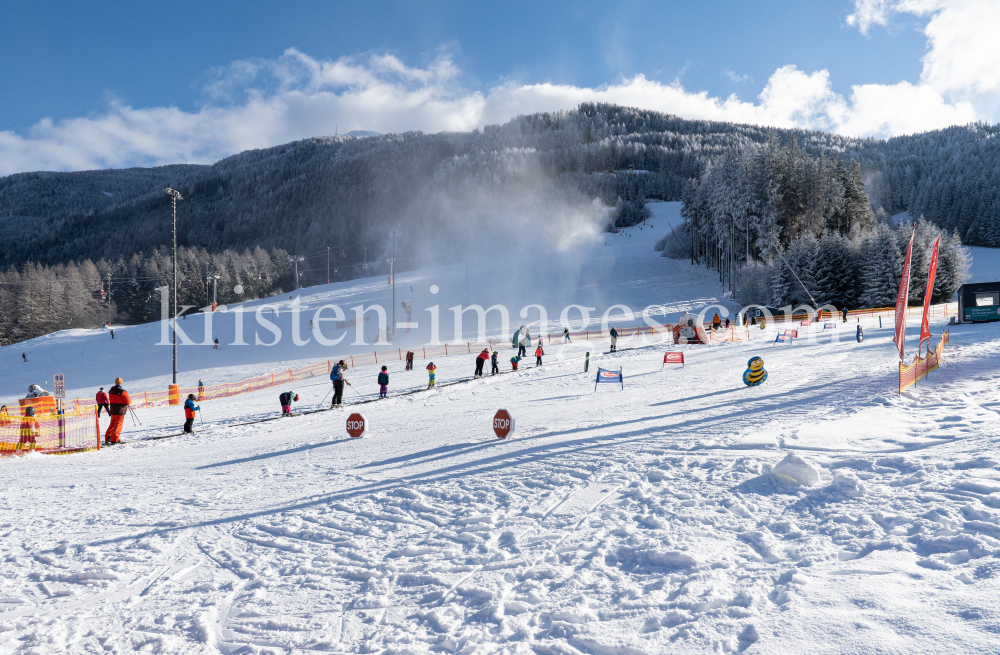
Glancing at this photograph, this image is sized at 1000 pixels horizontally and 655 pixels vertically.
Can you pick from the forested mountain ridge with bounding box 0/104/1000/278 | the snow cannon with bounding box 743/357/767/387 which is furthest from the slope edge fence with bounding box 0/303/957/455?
the forested mountain ridge with bounding box 0/104/1000/278

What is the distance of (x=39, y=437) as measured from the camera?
1206 cm

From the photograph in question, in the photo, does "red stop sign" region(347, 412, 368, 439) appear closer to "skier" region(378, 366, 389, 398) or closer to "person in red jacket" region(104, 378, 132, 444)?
"skier" region(378, 366, 389, 398)

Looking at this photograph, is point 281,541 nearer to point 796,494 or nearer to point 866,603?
point 866,603

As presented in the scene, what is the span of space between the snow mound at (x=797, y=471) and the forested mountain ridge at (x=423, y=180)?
4067 inches

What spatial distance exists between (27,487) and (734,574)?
1062 cm

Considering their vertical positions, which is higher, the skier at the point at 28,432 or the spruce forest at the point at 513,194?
the spruce forest at the point at 513,194

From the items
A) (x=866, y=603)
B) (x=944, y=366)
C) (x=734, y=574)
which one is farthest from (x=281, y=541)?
(x=944, y=366)

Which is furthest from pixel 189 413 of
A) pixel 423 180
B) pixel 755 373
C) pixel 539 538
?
pixel 423 180

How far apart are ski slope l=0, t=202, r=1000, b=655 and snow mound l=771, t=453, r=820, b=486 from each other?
38 millimetres

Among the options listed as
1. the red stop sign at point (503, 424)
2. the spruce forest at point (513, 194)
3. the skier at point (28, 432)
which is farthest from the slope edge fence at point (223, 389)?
the spruce forest at point (513, 194)

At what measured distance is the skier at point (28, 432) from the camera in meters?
11.5

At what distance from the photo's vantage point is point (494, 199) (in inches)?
4793

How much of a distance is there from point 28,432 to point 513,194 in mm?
115456

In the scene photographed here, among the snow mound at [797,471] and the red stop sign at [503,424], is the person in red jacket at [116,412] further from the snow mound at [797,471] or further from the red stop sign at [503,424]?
the snow mound at [797,471]
